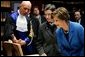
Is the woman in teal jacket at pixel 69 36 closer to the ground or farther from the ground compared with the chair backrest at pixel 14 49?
farther from the ground

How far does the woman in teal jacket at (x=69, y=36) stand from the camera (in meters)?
3.02

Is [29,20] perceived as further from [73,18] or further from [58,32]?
[73,18]

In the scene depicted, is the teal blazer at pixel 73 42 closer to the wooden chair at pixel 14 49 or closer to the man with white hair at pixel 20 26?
the wooden chair at pixel 14 49

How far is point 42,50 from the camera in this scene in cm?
373

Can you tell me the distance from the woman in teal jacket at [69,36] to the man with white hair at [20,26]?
3.37 ft

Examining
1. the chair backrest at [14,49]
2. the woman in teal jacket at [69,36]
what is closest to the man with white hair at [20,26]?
the chair backrest at [14,49]

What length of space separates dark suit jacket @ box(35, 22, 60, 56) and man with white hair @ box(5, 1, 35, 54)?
0.84 ft

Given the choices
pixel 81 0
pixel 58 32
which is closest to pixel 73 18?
pixel 81 0

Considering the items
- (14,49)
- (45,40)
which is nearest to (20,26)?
(45,40)

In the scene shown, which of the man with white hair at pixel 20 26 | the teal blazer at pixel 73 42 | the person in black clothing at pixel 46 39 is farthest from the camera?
the man with white hair at pixel 20 26

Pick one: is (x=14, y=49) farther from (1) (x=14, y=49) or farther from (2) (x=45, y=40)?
(2) (x=45, y=40)

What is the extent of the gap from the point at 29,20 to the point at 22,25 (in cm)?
16

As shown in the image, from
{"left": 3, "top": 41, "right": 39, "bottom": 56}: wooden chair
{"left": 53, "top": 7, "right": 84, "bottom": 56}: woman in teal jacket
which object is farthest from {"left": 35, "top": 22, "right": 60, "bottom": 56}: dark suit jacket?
{"left": 53, "top": 7, "right": 84, "bottom": 56}: woman in teal jacket

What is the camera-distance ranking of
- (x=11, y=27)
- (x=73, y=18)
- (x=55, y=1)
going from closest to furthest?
(x=11, y=27) < (x=73, y=18) < (x=55, y=1)
